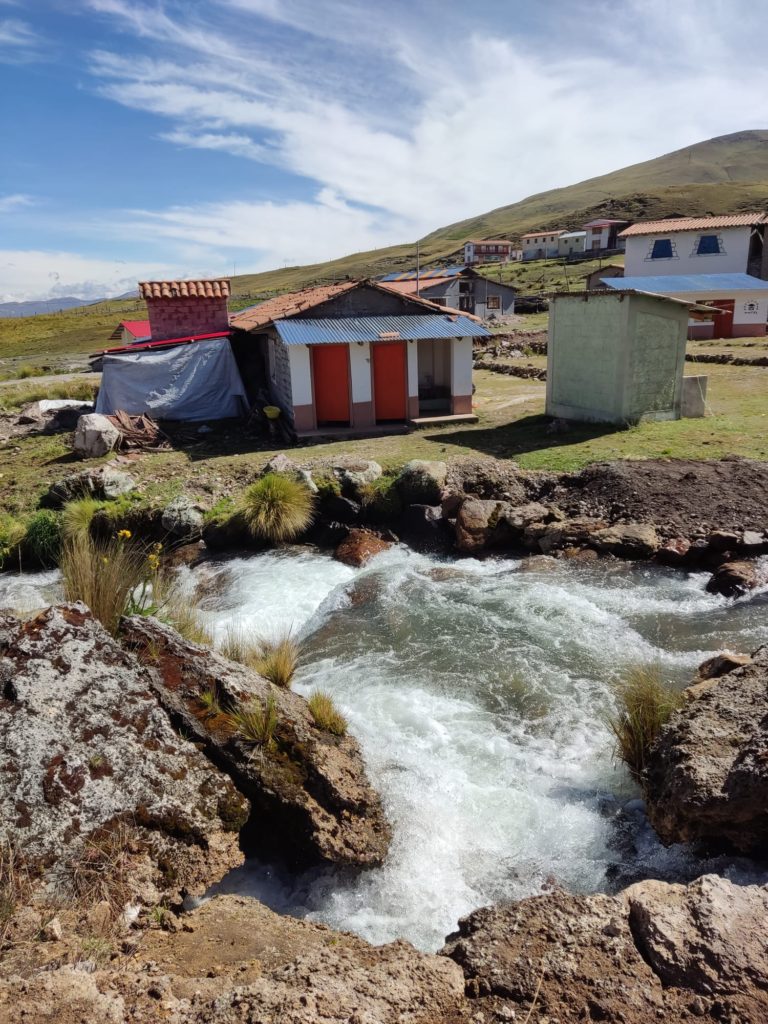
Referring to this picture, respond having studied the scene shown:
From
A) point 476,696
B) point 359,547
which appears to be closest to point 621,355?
point 359,547

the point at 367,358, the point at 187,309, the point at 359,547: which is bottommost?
the point at 359,547

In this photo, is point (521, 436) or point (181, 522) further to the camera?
point (521, 436)

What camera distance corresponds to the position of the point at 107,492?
1388 cm

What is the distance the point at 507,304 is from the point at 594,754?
53.1 metres

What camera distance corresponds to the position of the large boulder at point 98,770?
4.39 meters

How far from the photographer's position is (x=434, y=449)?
54.8ft

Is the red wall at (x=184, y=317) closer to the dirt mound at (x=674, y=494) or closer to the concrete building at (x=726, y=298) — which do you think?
the dirt mound at (x=674, y=494)

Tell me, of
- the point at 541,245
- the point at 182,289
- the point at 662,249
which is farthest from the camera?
the point at 541,245

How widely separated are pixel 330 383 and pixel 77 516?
832cm

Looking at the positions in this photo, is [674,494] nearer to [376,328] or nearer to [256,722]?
[376,328]

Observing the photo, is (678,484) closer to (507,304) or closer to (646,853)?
(646,853)

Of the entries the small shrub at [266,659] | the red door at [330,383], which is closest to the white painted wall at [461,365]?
the red door at [330,383]

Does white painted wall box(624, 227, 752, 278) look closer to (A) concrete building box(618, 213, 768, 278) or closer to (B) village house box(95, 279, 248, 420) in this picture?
(A) concrete building box(618, 213, 768, 278)

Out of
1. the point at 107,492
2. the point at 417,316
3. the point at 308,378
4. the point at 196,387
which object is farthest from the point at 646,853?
the point at 196,387
